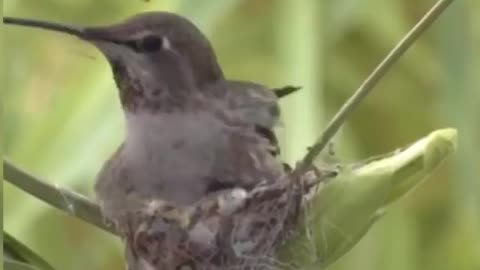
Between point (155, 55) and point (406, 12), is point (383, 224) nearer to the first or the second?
point (406, 12)

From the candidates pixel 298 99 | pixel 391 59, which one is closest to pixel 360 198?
pixel 391 59

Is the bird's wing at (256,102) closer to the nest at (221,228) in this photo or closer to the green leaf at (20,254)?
the nest at (221,228)

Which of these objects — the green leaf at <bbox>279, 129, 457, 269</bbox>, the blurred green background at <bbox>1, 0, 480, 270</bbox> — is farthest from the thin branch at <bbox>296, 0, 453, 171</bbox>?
the blurred green background at <bbox>1, 0, 480, 270</bbox>

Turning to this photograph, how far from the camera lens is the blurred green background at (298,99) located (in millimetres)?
875

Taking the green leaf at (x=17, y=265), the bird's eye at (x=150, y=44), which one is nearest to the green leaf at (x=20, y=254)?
the green leaf at (x=17, y=265)

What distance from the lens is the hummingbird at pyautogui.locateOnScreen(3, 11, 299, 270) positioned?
2.03 ft

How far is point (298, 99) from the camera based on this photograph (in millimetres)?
899

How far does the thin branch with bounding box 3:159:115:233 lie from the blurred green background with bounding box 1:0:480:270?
92mm

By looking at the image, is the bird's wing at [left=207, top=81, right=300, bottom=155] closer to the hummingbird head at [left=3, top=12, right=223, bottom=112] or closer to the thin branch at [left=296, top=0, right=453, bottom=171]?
the hummingbird head at [left=3, top=12, right=223, bottom=112]

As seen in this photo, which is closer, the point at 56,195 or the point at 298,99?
the point at 56,195

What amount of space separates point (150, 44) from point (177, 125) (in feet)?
0.21

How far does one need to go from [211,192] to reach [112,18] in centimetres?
33

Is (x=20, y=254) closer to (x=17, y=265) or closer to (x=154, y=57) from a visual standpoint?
(x=17, y=265)

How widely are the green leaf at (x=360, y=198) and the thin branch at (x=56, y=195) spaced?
0.33ft
